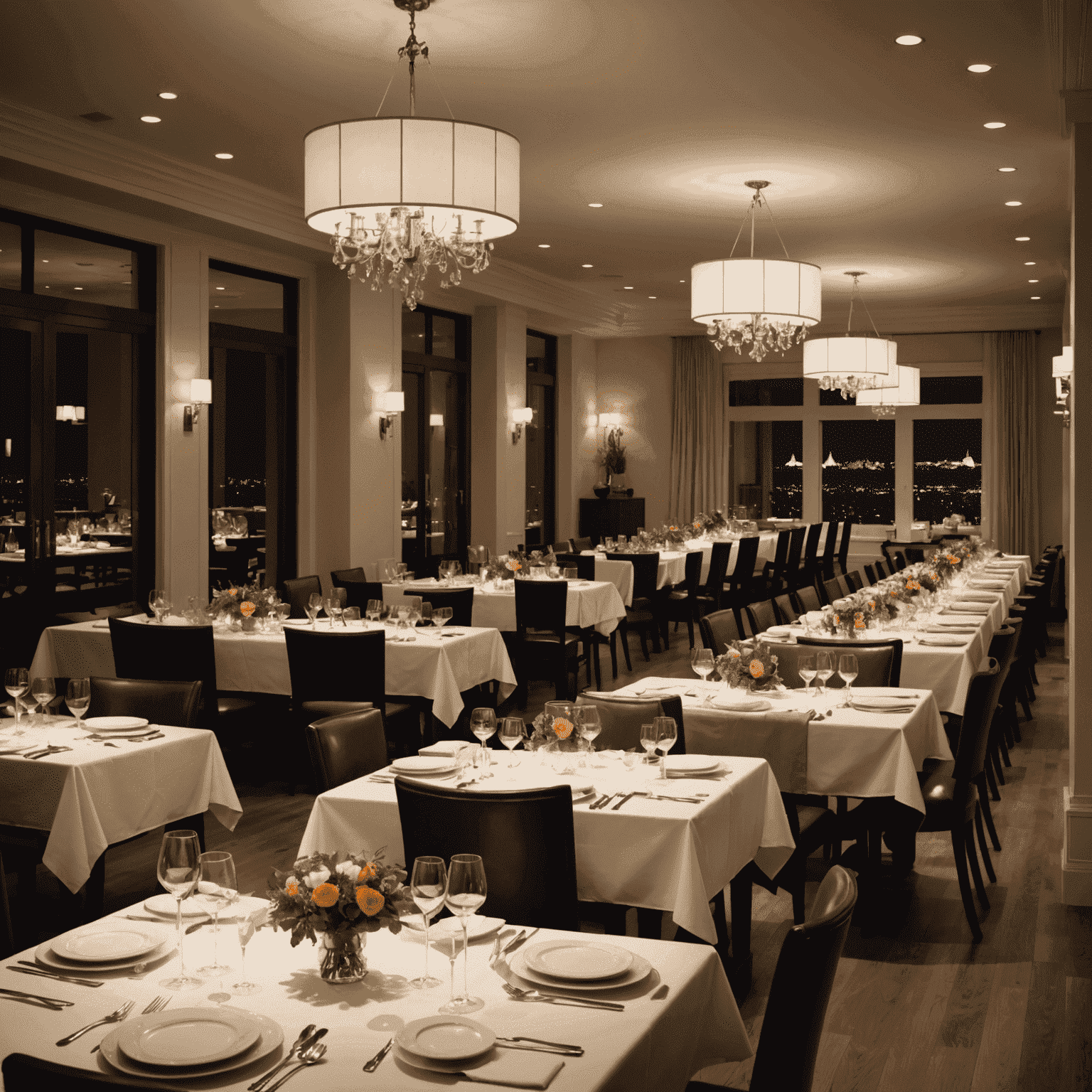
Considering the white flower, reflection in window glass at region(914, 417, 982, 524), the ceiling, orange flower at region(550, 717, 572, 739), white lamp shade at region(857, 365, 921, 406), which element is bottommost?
the white flower

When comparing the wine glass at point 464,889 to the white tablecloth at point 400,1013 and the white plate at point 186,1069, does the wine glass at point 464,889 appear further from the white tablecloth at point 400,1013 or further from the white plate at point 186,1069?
the white plate at point 186,1069

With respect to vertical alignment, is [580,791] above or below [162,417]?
below

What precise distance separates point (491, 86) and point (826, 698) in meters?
3.96

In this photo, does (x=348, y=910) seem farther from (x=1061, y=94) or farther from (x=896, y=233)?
(x=896, y=233)

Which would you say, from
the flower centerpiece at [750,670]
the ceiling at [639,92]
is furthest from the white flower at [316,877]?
the ceiling at [639,92]

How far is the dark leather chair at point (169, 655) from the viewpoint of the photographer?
6.11 m

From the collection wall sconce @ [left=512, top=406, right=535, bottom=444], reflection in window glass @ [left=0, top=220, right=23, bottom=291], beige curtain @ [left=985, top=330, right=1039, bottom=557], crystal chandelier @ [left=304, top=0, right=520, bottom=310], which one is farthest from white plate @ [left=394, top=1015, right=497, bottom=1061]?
beige curtain @ [left=985, top=330, right=1039, bottom=557]

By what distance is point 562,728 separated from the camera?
3791mm

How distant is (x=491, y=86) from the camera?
6887 mm

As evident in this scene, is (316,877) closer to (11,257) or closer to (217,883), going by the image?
(217,883)

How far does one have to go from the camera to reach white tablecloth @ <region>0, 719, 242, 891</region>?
4.05 meters

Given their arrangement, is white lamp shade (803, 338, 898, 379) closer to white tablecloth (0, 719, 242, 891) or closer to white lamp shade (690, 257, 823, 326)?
white lamp shade (690, 257, 823, 326)

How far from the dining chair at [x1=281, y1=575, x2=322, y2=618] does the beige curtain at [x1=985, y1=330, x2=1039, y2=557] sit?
1078cm

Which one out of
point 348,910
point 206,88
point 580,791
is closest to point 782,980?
point 348,910
